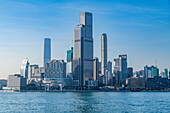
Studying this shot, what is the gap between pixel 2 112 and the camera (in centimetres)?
8606

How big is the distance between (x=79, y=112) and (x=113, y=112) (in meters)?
9.95

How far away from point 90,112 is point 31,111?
17957 millimetres

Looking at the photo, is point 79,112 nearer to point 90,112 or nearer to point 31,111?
point 90,112

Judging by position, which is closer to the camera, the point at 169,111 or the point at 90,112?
the point at 90,112

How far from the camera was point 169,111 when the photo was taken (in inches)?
3538

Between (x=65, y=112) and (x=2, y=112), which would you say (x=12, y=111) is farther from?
(x=65, y=112)

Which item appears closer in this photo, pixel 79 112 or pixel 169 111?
pixel 79 112

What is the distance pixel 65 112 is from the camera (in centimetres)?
8556

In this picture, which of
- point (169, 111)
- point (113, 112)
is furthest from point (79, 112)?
point (169, 111)

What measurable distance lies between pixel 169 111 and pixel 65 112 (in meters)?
31.6

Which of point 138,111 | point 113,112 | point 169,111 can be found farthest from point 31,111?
point 169,111

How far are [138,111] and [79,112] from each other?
18475 mm

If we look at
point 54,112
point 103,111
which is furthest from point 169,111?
point 54,112

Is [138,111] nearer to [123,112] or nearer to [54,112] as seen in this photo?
[123,112]
